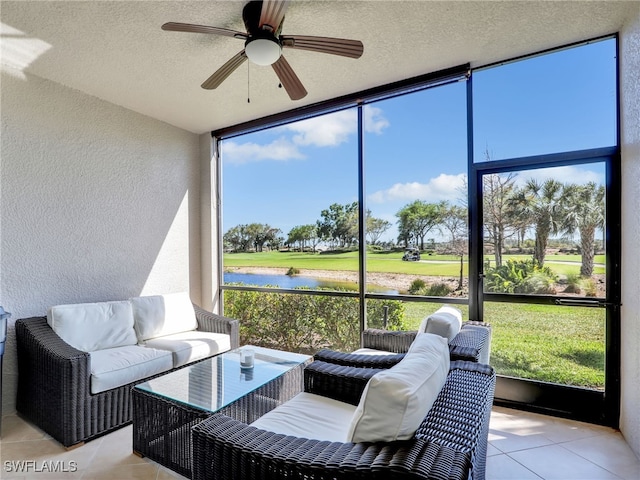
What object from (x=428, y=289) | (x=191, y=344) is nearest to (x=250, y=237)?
(x=191, y=344)

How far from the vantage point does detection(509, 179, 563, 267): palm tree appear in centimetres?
268

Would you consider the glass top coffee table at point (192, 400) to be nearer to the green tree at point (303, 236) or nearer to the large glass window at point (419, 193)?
the large glass window at point (419, 193)

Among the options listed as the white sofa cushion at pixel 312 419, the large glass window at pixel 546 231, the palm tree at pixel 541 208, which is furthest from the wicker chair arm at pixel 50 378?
the palm tree at pixel 541 208

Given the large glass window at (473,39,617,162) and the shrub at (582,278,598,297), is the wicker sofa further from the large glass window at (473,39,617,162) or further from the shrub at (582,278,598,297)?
the large glass window at (473,39,617,162)

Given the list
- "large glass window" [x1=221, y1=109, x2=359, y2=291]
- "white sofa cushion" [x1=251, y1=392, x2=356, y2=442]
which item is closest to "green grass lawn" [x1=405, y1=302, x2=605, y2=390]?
"large glass window" [x1=221, y1=109, x2=359, y2=291]

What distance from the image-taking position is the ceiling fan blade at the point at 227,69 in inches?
85.7

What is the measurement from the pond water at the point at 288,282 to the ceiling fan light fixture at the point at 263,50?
224 centimetres

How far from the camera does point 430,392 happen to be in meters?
1.25

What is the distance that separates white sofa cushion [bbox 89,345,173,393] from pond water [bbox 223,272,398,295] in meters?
1.49

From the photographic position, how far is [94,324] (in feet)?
9.58

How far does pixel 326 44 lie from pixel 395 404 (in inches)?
76.2

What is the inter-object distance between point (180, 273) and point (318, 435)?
3.20 metres

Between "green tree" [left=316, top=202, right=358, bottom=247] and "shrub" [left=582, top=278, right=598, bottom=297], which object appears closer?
"shrub" [left=582, top=278, right=598, bottom=297]

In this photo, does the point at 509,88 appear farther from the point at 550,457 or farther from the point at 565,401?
the point at 550,457
